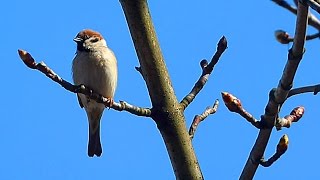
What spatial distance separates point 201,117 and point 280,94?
998 millimetres

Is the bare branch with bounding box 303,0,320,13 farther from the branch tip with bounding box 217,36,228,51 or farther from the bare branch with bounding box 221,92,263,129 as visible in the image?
the branch tip with bounding box 217,36,228,51

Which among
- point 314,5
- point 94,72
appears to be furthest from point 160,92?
point 94,72

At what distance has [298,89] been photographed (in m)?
1.91

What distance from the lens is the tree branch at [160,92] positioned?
8.35 ft

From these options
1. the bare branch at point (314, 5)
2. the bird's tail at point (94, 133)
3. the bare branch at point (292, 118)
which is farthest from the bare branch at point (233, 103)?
the bird's tail at point (94, 133)

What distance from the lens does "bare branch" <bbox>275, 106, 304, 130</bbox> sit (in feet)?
7.70

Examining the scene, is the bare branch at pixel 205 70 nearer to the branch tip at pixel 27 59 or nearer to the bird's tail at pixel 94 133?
the branch tip at pixel 27 59

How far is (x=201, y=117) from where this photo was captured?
296 cm

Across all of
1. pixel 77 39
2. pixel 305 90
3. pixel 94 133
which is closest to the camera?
pixel 305 90

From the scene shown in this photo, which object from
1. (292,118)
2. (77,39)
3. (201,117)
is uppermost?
(77,39)

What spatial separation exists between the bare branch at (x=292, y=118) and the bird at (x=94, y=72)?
90.9 inches

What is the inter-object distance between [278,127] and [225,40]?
74 centimetres

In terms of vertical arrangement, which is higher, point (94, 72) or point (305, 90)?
point (94, 72)

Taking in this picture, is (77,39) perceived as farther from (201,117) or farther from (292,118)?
(292,118)
